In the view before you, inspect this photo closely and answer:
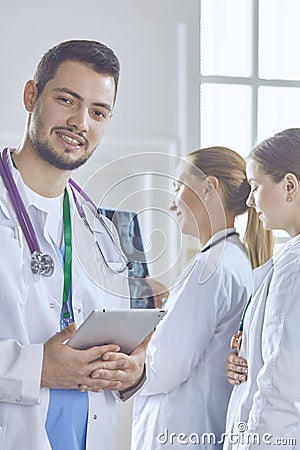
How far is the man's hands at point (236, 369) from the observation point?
6.18ft

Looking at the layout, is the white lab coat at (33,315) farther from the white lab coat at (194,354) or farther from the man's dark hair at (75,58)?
the white lab coat at (194,354)

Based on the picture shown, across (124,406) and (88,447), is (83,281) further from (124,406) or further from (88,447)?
(124,406)

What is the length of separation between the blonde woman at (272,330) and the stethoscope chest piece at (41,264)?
0.50 metres

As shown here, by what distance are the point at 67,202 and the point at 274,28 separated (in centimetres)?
129

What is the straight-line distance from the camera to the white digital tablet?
4.56 ft

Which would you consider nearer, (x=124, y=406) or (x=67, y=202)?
(x=67, y=202)

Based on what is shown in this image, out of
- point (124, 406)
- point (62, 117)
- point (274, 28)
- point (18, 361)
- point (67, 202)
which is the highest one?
point (274, 28)

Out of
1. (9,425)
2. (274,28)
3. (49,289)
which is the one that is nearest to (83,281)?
(49,289)

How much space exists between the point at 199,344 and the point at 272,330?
31 cm

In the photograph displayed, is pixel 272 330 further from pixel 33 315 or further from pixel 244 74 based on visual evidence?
pixel 244 74

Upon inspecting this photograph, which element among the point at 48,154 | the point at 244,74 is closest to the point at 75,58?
the point at 48,154

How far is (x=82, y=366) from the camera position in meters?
1.45

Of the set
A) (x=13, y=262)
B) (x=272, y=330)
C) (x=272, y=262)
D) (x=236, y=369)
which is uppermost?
(x=13, y=262)

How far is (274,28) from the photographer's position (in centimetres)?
265
